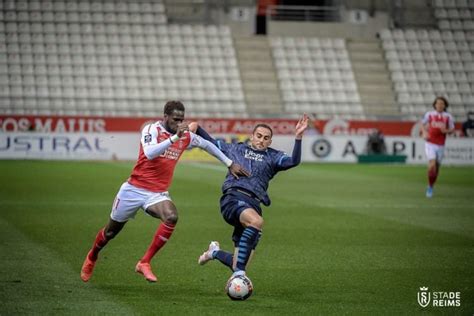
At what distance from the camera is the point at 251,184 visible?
10.2 m

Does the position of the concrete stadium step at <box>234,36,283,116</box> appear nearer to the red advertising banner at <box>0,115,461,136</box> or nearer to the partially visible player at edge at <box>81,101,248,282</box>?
the red advertising banner at <box>0,115,461,136</box>

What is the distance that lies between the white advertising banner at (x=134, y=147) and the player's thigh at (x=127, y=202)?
23897 millimetres

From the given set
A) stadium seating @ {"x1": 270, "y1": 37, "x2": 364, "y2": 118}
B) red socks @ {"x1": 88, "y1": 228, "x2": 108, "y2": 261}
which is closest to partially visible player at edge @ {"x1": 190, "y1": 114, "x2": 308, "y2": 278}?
red socks @ {"x1": 88, "y1": 228, "x2": 108, "y2": 261}

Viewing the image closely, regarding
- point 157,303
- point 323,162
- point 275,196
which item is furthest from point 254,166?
point 323,162

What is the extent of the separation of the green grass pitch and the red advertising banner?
32.7 feet

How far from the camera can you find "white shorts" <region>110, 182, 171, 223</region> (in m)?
10.5

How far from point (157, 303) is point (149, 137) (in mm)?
1926

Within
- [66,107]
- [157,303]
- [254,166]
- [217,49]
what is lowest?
[157,303]

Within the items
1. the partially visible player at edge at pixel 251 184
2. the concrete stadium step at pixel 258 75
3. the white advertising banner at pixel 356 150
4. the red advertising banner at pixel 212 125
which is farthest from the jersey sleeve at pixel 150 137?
the concrete stadium step at pixel 258 75

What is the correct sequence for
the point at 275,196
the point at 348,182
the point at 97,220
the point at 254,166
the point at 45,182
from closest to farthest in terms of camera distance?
the point at 254,166, the point at 97,220, the point at 275,196, the point at 45,182, the point at 348,182

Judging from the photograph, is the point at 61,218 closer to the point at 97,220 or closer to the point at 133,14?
the point at 97,220

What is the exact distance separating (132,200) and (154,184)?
0.29 meters

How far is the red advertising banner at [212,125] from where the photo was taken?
3472cm

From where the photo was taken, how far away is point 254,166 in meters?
10.3
